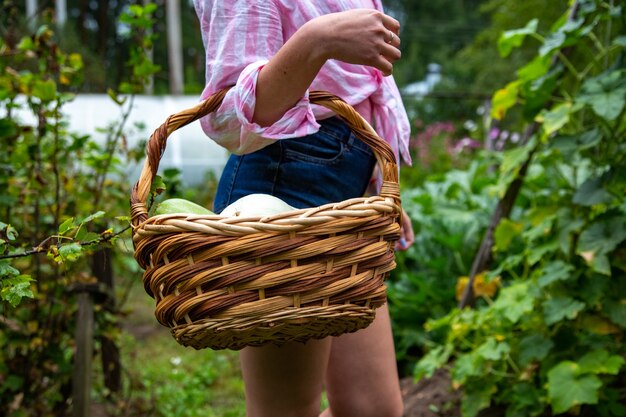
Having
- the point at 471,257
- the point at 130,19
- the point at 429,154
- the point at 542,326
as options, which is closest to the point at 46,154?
the point at 130,19

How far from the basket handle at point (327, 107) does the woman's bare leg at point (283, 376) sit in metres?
0.37

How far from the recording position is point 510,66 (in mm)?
17672

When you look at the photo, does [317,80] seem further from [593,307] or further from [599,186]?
[593,307]

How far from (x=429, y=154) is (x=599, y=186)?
6215 millimetres

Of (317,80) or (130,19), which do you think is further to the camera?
(130,19)

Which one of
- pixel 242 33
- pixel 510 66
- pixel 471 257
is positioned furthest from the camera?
pixel 510 66

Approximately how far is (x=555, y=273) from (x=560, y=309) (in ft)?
0.39

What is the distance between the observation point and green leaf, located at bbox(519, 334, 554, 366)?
258 centimetres

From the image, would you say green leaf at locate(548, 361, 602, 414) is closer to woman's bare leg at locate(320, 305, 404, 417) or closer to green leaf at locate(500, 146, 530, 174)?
green leaf at locate(500, 146, 530, 174)

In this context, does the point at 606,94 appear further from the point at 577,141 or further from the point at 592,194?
the point at 592,194

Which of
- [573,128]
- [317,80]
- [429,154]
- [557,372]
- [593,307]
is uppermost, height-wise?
[317,80]

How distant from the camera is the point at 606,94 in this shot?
2.47 m

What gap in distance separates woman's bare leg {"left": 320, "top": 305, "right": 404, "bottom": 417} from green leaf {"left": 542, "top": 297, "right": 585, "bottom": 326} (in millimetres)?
967

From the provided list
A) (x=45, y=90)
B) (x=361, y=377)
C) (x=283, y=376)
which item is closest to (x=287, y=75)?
(x=283, y=376)
